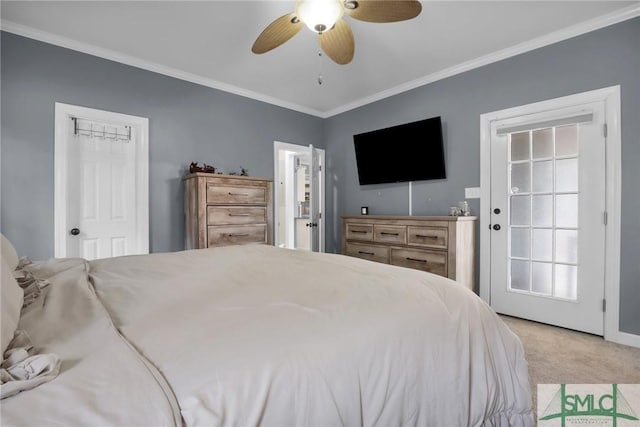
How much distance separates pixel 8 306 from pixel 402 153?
3.74 meters

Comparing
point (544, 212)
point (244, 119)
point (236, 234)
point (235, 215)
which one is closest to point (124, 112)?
point (244, 119)

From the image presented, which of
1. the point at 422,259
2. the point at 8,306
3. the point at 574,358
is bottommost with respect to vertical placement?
the point at 574,358

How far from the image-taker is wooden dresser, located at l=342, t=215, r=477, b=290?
9.91ft

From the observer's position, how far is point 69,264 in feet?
4.99

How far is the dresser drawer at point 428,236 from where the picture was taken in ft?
10.1

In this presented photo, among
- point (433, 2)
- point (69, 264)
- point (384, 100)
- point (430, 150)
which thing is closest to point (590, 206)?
point (430, 150)

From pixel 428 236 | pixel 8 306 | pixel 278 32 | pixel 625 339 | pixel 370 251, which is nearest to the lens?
pixel 8 306

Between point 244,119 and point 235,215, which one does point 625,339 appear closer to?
point 235,215

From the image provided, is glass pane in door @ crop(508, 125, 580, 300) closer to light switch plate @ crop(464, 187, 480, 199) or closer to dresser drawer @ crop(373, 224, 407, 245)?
light switch plate @ crop(464, 187, 480, 199)

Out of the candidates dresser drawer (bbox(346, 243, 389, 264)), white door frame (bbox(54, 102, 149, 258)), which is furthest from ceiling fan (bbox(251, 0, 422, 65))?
dresser drawer (bbox(346, 243, 389, 264))

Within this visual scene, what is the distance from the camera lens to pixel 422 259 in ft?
10.6

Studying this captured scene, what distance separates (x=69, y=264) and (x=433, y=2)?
116 inches

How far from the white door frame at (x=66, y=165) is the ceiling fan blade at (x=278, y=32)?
1750 mm

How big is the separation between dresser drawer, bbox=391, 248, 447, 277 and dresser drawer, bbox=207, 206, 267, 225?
162 centimetres
